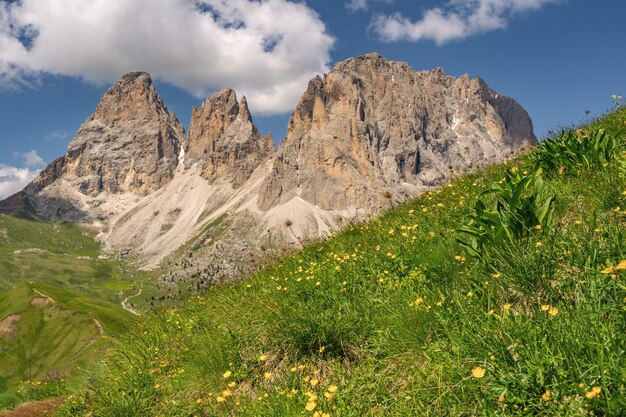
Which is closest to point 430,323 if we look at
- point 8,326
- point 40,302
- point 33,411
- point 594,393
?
point 594,393

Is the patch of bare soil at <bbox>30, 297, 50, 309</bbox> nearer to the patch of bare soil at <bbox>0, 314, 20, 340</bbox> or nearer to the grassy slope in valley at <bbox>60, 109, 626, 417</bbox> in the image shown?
the patch of bare soil at <bbox>0, 314, 20, 340</bbox>

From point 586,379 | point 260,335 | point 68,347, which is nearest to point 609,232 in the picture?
point 586,379

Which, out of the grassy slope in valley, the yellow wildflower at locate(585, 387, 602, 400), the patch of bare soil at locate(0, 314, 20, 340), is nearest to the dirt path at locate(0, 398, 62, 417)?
the grassy slope in valley

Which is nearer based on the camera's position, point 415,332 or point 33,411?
point 415,332

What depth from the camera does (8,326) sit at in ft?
552

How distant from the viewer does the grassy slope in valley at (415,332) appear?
3637 millimetres

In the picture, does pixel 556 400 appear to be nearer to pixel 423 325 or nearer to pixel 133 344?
pixel 423 325

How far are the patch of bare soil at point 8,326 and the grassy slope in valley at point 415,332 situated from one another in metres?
196

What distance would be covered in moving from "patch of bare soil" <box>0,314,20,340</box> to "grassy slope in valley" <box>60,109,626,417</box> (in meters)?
196

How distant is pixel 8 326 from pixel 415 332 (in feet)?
686

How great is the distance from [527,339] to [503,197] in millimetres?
3728

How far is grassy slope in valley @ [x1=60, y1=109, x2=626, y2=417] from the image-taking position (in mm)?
3637

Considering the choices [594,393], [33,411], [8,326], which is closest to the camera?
[594,393]

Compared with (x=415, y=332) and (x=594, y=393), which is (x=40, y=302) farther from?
(x=594, y=393)
